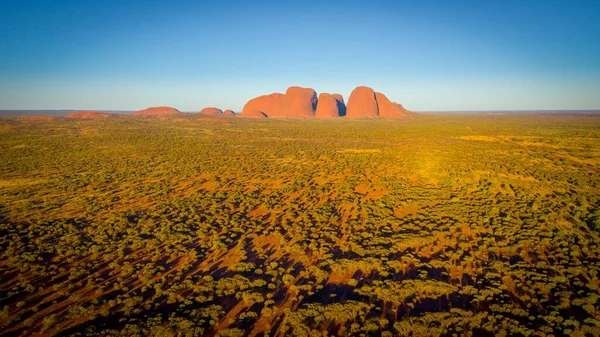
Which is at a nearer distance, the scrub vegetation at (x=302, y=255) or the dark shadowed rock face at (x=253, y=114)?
the scrub vegetation at (x=302, y=255)

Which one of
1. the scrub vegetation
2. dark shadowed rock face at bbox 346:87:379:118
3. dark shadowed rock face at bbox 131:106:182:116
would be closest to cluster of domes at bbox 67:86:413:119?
dark shadowed rock face at bbox 346:87:379:118

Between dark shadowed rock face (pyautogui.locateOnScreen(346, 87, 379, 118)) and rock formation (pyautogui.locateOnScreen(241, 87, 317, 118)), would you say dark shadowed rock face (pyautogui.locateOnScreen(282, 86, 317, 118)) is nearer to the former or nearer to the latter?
rock formation (pyautogui.locateOnScreen(241, 87, 317, 118))

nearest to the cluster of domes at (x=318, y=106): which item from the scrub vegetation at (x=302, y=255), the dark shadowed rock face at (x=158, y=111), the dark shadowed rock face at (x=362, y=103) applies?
the dark shadowed rock face at (x=362, y=103)

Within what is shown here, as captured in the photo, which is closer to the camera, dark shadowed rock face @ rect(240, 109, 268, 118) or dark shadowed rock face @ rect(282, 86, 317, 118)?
dark shadowed rock face @ rect(282, 86, 317, 118)

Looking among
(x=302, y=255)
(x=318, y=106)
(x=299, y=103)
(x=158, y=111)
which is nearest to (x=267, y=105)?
(x=299, y=103)

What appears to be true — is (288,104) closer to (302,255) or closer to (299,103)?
(299,103)

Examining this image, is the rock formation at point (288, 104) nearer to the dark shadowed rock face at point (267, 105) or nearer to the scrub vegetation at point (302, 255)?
the dark shadowed rock face at point (267, 105)

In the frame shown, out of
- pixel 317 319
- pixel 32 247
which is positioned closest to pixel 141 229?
pixel 32 247
